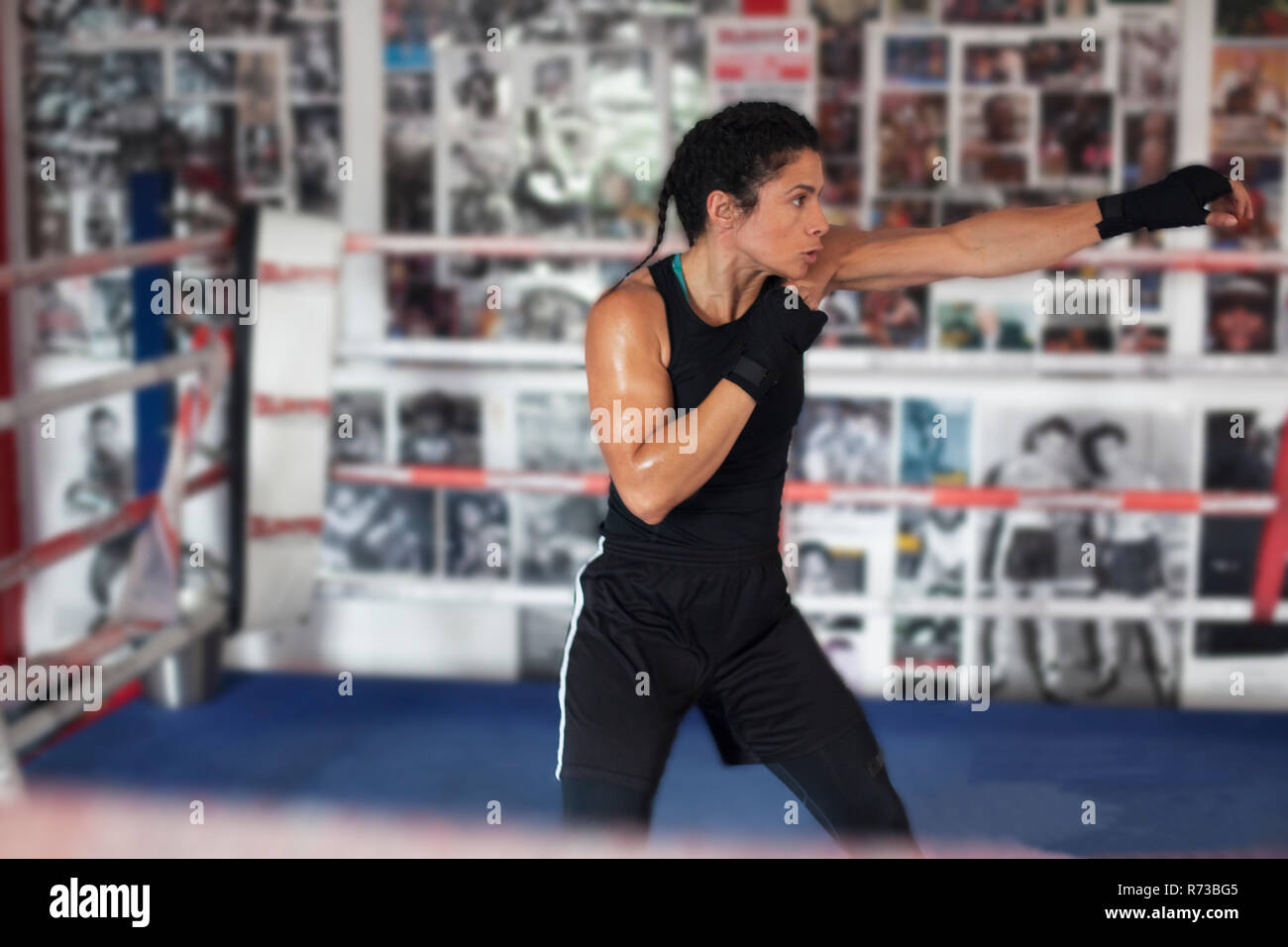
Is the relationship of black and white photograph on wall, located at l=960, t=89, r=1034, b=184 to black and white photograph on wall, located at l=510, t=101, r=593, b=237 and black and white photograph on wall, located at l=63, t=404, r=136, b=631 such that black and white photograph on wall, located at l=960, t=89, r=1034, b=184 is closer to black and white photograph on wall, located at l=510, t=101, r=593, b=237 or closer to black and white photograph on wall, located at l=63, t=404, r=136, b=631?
black and white photograph on wall, located at l=510, t=101, r=593, b=237

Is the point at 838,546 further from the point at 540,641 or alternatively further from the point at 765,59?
the point at 765,59

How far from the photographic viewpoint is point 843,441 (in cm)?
370

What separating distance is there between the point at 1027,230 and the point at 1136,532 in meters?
1.43

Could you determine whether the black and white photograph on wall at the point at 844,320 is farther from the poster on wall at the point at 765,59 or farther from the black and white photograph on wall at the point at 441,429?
the black and white photograph on wall at the point at 441,429

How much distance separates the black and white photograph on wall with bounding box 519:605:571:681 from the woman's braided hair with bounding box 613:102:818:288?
1817 mm

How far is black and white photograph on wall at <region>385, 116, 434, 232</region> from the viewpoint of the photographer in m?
3.71

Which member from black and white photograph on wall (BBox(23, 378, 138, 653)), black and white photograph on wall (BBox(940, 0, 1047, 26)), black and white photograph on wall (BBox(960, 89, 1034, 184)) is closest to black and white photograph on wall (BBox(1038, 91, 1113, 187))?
black and white photograph on wall (BBox(960, 89, 1034, 184))

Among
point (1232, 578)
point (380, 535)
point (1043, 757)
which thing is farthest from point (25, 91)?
point (1232, 578)

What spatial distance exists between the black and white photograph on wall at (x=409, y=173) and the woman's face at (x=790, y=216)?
178 cm

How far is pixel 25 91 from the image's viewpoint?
12.4 feet

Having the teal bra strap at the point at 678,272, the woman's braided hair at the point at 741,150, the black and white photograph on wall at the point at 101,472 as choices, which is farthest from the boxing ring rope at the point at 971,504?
the woman's braided hair at the point at 741,150

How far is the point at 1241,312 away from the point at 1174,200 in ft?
4.71

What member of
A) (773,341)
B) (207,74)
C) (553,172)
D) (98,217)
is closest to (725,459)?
(773,341)

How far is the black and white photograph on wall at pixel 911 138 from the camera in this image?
357cm
